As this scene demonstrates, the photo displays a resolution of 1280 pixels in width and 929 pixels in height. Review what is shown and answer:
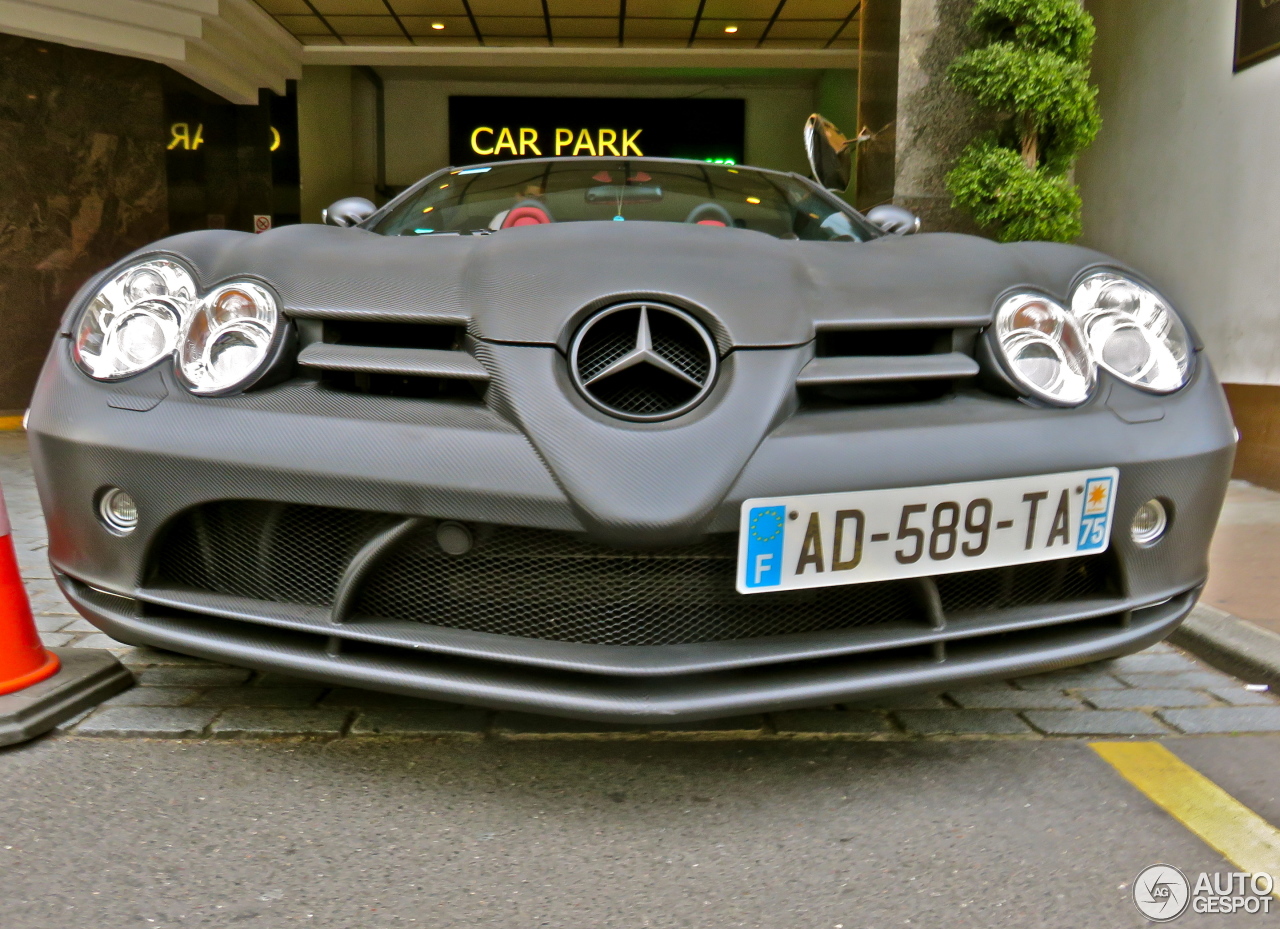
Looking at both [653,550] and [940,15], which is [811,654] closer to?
[653,550]

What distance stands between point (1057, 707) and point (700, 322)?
1161mm

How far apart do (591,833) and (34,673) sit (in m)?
1.25

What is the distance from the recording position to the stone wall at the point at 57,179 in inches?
367

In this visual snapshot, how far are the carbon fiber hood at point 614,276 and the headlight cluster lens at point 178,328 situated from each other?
2.0 inches

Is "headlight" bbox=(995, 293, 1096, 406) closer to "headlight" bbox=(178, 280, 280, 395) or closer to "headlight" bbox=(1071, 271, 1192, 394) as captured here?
"headlight" bbox=(1071, 271, 1192, 394)

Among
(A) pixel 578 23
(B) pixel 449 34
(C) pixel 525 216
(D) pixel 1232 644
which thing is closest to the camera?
(D) pixel 1232 644

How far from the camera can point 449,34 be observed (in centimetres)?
1393

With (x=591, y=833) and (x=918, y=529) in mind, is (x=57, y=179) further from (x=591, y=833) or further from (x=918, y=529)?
(x=918, y=529)

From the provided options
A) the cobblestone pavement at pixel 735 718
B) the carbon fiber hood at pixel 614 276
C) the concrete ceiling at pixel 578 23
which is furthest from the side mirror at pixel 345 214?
the concrete ceiling at pixel 578 23

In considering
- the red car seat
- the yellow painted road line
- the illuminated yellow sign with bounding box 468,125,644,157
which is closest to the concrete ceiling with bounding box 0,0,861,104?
the illuminated yellow sign with bounding box 468,125,644,157

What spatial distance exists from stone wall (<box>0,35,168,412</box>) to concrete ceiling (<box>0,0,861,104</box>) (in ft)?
0.98

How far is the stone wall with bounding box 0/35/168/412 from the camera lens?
9.32 m

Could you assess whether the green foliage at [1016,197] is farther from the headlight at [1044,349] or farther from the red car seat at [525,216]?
the headlight at [1044,349]

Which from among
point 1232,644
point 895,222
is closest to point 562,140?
point 895,222
